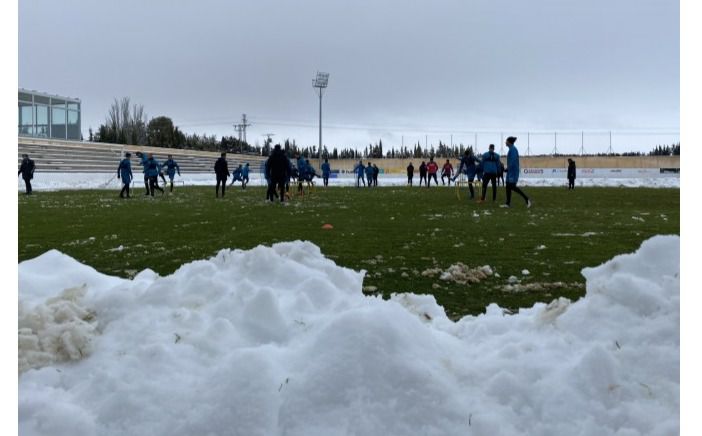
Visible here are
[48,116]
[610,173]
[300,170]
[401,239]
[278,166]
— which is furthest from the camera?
[48,116]

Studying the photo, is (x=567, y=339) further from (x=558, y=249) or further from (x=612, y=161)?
(x=612, y=161)

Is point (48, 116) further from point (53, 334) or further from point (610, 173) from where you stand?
point (53, 334)

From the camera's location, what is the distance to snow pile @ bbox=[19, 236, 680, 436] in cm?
240

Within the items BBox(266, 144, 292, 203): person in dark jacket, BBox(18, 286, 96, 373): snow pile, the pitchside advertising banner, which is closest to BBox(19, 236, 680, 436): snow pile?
BBox(18, 286, 96, 373): snow pile

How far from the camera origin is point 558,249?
8242 mm

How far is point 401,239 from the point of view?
31.4 ft

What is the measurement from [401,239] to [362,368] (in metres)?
7.09

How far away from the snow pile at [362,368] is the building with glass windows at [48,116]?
60001 millimetres

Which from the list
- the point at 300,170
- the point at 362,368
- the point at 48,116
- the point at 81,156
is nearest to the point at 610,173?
the point at 300,170

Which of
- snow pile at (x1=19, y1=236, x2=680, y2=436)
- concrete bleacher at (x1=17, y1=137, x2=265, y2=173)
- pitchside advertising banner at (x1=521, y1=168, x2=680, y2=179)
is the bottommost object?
snow pile at (x1=19, y1=236, x2=680, y2=436)

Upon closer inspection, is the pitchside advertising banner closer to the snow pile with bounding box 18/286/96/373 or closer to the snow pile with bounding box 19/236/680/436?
the snow pile with bounding box 19/236/680/436

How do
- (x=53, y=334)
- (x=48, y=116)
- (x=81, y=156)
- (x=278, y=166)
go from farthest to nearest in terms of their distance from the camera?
(x=48, y=116), (x=81, y=156), (x=278, y=166), (x=53, y=334)

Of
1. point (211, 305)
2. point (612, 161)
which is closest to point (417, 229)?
point (211, 305)

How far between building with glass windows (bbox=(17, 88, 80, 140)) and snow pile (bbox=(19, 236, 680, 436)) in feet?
197
